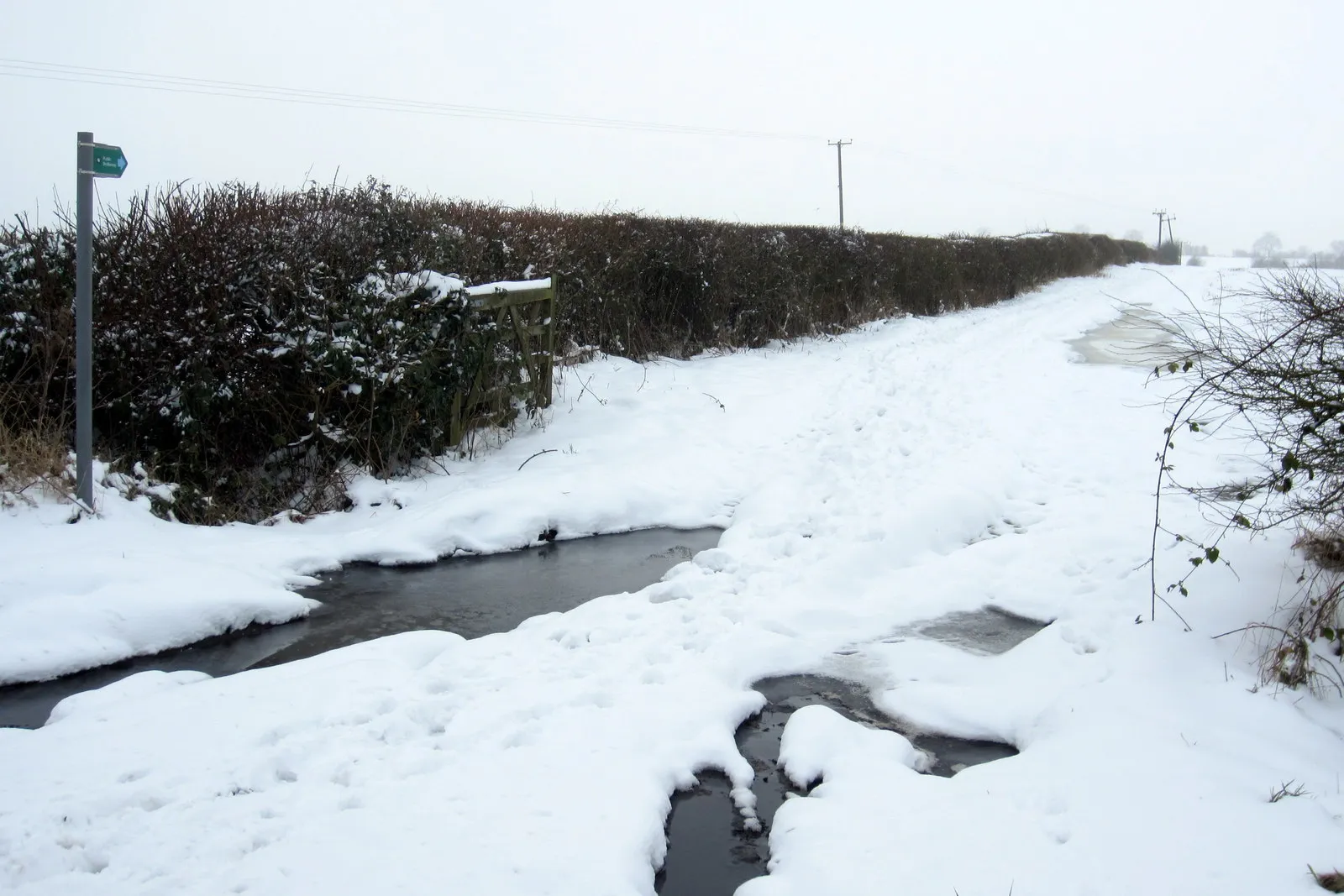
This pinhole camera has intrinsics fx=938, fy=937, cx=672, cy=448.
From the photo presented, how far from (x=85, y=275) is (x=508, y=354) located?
393 centimetres

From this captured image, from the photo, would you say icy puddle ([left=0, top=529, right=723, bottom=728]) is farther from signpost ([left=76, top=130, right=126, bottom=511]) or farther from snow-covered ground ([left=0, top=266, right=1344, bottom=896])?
signpost ([left=76, top=130, right=126, bottom=511])

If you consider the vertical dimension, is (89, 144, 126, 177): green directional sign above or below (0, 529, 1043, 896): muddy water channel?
above

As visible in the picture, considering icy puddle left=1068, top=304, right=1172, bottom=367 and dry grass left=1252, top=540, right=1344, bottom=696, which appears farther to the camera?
icy puddle left=1068, top=304, right=1172, bottom=367

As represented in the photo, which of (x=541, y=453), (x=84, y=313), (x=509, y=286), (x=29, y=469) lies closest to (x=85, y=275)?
(x=84, y=313)

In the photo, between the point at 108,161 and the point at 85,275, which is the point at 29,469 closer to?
the point at 85,275

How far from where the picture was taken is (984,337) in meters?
17.0

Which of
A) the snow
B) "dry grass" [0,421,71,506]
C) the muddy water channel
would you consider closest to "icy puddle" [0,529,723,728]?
the muddy water channel

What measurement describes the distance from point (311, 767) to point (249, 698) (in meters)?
0.72

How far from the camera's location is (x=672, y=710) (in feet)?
13.2

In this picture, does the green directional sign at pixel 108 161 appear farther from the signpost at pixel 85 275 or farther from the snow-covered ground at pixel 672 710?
the snow-covered ground at pixel 672 710

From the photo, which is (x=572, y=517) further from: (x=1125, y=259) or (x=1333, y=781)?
(x=1125, y=259)

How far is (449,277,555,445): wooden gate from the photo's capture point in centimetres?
818

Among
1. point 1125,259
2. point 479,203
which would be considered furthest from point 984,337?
point 1125,259

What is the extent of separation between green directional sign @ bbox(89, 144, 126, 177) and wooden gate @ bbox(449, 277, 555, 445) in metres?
3.02
